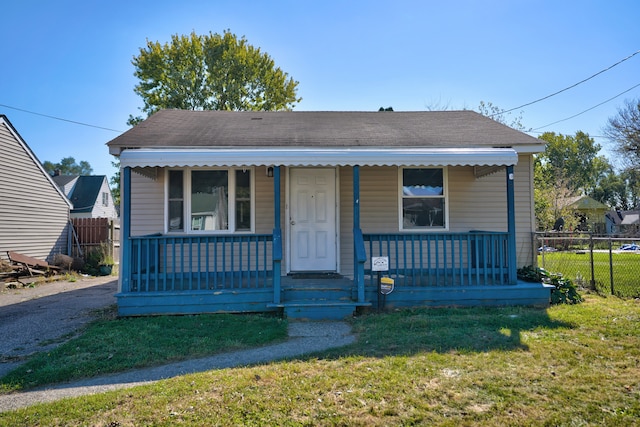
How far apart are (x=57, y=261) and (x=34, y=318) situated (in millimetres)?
7810

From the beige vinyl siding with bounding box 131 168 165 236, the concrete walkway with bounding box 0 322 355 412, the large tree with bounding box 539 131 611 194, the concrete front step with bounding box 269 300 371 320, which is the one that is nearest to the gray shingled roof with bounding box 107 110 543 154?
the beige vinyl siding with bounding box 131 168 165 236

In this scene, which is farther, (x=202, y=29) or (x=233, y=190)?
(x=202, y=29)

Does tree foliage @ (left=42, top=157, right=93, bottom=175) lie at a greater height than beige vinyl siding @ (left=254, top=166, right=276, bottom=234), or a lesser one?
greater

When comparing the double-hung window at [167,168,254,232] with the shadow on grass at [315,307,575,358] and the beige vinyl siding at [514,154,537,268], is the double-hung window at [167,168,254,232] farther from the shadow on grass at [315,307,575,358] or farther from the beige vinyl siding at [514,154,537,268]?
the beige vinyl siding at [514,154,537,268]

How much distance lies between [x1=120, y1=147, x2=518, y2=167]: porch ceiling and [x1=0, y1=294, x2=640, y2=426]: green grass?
8.77ft

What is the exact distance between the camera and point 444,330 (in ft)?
16.7

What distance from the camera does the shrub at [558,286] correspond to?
22.0ft

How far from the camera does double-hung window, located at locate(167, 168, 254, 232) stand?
7.55 m

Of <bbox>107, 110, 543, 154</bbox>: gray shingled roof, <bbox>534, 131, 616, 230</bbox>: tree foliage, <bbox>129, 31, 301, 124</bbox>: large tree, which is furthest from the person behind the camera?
<bbox>534, 131, 616, 230</bbox>: tree foliage

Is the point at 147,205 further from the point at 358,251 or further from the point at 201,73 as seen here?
the point at 201,73

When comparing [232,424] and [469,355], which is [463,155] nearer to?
[469,355]

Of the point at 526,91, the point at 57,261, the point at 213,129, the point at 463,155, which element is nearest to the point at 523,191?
the point at 463,155

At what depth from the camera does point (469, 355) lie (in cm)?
422

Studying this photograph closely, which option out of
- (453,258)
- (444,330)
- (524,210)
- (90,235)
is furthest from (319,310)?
(90,235)
